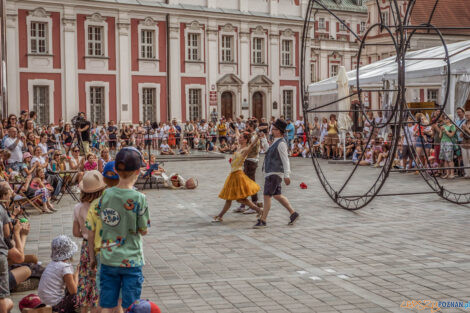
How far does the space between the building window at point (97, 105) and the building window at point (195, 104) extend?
231 inches

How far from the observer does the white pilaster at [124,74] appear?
1615 inches

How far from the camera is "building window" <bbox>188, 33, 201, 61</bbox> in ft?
143

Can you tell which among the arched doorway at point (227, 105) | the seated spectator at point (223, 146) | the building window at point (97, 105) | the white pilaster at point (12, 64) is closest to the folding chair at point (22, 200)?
the seated spectator at point (223, 146)

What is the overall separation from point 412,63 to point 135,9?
23526 mm

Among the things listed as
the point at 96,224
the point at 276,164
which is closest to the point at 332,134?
the point at 276,164

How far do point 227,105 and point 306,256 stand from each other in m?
36.8

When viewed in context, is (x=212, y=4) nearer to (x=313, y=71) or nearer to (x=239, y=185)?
(x=313, y=71)

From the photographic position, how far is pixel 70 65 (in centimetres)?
3956

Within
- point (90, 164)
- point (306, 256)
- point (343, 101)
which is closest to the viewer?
point (306, 256)

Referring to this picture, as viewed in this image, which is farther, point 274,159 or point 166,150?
point 166,150

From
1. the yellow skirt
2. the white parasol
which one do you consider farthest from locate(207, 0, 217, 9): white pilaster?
the yellow skirt

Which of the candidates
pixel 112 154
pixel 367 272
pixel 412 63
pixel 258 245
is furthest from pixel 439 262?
pixel 112 154

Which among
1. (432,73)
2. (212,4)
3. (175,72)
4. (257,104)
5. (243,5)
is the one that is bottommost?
(432,73)

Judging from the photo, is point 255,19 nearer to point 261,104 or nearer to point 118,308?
point 261,104
